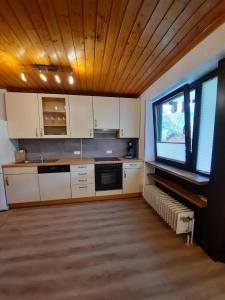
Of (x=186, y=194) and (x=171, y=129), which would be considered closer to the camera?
→ (x=186, y=194)

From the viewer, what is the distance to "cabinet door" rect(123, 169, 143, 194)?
3195 mm

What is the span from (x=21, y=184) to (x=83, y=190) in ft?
3.91

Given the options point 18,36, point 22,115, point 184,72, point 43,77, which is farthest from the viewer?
point 22,115

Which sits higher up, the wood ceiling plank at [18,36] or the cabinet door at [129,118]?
the wood ceiling plank at [18,36]

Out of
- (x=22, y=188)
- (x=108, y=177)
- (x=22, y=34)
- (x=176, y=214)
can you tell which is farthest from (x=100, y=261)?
(x=22, y=34)

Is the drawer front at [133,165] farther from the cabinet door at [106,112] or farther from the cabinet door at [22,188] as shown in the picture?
the cabinet door at [22,188]

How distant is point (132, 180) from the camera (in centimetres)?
324

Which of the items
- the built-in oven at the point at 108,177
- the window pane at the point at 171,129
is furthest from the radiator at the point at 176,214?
the built-in oven at the point at 108,177

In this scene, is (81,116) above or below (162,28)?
below

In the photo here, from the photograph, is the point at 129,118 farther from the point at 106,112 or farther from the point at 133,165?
the point at 133,165


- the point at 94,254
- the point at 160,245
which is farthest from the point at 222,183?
the point at 94,254

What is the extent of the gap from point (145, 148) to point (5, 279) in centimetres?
276

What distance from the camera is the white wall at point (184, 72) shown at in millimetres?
1355

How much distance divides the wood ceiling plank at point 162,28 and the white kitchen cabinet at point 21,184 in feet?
8.66
